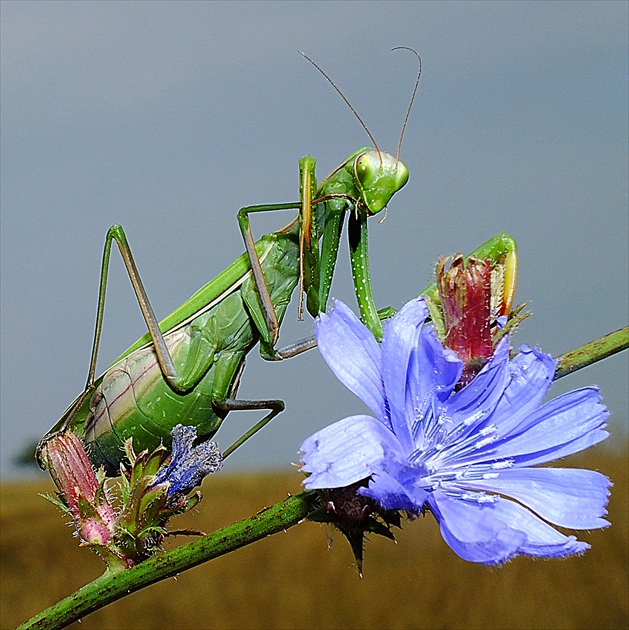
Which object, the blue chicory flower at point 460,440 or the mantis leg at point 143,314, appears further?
the mantis leg at point 143,314

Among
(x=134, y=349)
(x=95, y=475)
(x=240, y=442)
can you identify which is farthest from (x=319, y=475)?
(x=134, y=349)

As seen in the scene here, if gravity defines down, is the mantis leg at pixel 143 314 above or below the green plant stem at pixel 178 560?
above

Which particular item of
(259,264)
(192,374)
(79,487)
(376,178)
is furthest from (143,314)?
(79,487)

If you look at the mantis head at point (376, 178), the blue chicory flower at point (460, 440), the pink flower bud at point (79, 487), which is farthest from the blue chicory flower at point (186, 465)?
the mantis head at point (376, 178)

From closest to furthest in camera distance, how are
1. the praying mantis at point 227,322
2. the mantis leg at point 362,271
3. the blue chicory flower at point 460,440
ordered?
the blue chicory flower at point 460,440
the mantis leg at point 362,271
the praying mantis at point 227,322

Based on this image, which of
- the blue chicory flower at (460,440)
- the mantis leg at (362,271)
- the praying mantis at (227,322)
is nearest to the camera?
the blue chicory flower at (460,440)

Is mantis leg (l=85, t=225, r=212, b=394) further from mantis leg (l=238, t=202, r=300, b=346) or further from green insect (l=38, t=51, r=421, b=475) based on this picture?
mantis leg (l=238, t=202, r=300, b=346)

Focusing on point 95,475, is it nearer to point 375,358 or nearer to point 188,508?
point 188,508

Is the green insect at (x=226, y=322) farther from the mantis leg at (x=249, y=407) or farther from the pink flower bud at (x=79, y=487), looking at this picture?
the pink flower bud at (x=79, y=487)
